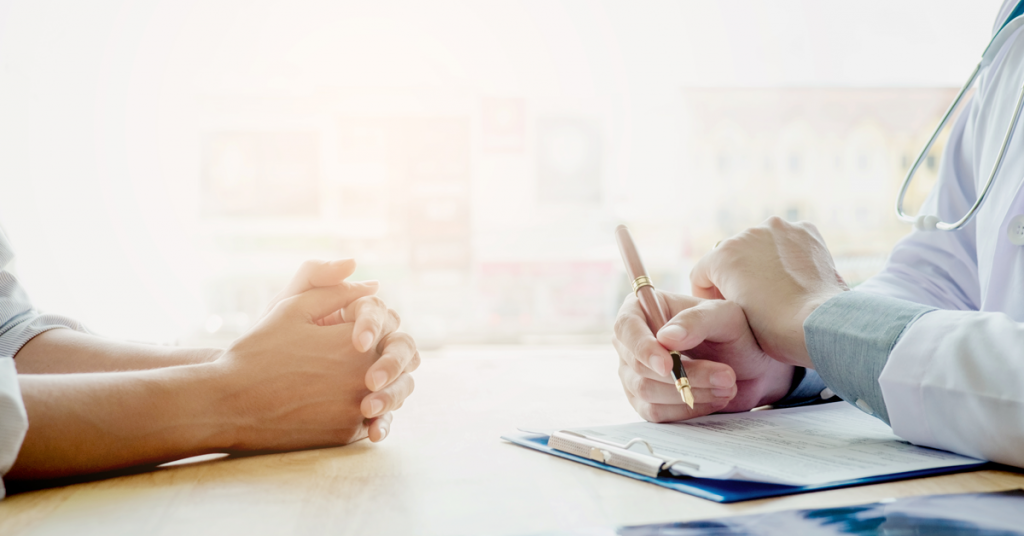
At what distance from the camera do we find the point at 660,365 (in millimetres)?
558

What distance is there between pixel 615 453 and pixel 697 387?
18 centimetres

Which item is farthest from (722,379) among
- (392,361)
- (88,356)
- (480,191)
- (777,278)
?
(480,191)

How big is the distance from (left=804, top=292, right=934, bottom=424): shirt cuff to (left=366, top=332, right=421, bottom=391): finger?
36cm

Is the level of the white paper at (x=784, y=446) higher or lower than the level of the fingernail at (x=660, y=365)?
lower

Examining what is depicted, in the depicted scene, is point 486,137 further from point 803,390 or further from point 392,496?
point 392,496

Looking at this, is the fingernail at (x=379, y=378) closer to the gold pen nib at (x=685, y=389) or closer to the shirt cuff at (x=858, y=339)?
the gold pen nib at (x=685, y=389)

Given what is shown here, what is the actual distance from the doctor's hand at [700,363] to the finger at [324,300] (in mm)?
265

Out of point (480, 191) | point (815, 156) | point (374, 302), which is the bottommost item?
point (374, 302)

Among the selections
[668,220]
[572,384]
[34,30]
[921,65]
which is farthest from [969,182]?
[34,30]

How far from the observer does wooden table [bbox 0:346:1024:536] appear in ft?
1.14

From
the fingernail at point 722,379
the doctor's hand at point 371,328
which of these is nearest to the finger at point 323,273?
the doctor's hand at point 371,328

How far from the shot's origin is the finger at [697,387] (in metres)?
0.58

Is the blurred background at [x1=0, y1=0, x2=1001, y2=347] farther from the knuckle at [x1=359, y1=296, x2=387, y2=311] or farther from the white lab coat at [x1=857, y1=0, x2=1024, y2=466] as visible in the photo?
the knuckle at [x1=359, y1=296, x2=387, y2=311]

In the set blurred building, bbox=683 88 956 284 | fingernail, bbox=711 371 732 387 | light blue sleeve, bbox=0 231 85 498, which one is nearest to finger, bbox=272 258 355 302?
light blue sleeve, bbox=0 231 85 498
